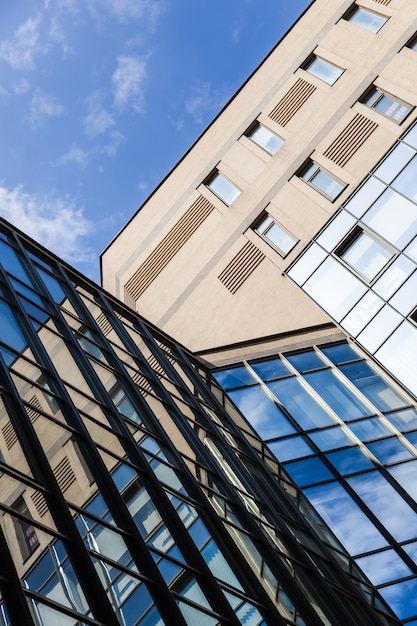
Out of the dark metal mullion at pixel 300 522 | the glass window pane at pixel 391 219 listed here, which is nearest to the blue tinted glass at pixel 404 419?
the dark metal mullion at pixel 300 522

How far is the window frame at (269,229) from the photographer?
3098 cm

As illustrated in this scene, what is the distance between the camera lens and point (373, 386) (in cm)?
2512

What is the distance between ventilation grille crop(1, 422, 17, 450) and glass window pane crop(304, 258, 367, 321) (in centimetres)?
1738

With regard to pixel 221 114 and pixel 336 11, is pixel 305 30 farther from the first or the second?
pixel 221 114

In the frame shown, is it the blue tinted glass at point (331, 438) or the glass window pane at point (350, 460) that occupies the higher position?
the blue tinted glass at point (331, 438)

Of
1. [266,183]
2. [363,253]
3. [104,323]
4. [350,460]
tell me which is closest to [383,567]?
[350,460]

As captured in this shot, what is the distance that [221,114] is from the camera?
1519 inches

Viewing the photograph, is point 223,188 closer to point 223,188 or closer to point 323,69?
point 223,188

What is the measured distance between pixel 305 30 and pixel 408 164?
1437 centimetres

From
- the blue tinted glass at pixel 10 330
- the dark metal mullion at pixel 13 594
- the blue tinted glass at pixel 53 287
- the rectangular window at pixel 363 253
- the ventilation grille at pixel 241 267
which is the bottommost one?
the dark metal mullion at pixel 13 594

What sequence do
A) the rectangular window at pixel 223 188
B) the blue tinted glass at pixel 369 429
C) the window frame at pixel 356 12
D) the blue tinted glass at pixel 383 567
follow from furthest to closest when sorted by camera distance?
the rectangular window at pixel 223 188 < the window frame at pixel 356 12 < the blue tinted glass at pixel 369 429 < the blue tinted glass at pixel 383 567

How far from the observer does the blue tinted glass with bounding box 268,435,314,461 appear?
73.5ft

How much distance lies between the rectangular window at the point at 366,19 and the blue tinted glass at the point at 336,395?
1822 centimetres

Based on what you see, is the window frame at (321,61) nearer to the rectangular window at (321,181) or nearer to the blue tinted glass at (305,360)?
the rectangular window at (321,181)
